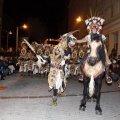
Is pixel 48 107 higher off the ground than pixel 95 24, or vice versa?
pixel 95 24

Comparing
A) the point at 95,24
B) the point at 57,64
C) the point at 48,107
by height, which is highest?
the point at 95,24

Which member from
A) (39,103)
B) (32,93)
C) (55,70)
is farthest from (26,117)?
(32,93)

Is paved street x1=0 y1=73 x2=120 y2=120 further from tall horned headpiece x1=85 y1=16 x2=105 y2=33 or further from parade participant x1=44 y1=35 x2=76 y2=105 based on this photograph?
tall horned headpiece x1=85 y1=16 x2=105 y2=33

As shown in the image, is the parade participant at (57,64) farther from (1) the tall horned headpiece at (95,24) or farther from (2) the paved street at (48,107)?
(1) the tall horned headpiece at (95,24)

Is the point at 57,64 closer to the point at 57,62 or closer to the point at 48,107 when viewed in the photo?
the point at 57,62

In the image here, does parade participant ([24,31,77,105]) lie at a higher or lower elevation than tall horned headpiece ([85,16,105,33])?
lower

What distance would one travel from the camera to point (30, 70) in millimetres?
15094

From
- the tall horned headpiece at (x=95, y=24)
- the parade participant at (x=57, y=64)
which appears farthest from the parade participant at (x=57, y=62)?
the tall horned headpiece at (x=95, y=24)

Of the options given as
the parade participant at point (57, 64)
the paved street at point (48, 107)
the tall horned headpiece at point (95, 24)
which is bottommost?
the paved street at point (48, 107)

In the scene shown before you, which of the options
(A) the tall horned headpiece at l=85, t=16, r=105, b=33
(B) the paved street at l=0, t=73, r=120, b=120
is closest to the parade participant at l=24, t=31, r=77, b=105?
(B) the paved street at l=0, t=73, r=120, b=120

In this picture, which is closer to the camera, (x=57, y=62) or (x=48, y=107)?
(x=48, y=107)

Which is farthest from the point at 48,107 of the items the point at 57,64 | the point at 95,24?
the point at 95,24

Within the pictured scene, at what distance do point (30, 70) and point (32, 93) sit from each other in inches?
230

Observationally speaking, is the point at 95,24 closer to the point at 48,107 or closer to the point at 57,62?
the point at 57,62
